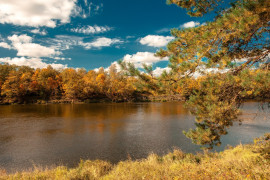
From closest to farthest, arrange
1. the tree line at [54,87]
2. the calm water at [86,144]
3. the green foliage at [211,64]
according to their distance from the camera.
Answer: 1. the green foliage at [211,64]
2. the calm water at [86,144]
3. the tree line at [54,87]

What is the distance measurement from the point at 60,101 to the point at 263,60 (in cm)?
5863

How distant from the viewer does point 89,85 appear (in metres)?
60.2

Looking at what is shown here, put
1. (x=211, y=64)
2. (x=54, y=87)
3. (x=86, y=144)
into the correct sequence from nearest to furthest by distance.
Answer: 1. (x=211, y=64)
2. (x=86, y=144)
3. (x=54, y=87)

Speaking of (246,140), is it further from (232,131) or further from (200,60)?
(200,60)

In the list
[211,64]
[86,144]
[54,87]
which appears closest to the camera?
[211,64]

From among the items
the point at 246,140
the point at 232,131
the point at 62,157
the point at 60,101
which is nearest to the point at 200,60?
the point at 62,157

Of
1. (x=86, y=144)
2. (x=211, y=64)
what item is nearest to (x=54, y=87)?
(x=86, y=144)

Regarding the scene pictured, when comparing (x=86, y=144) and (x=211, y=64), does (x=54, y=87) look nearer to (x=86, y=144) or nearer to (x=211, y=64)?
(x=86, y=144)

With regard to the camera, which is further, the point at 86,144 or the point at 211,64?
the point at 86,144

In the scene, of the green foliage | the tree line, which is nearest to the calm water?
the green foliage

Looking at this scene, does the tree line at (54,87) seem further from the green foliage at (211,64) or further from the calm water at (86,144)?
the green foliage at (211,64)

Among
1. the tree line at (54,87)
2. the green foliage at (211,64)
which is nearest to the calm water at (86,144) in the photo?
the green foliage at (211,64)

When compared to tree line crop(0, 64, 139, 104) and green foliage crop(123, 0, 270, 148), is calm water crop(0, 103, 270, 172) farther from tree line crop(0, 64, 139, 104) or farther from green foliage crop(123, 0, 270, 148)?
tree line crop(0, 64, 139, 104)

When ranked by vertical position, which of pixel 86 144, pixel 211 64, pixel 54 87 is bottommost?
pixel 86 144
